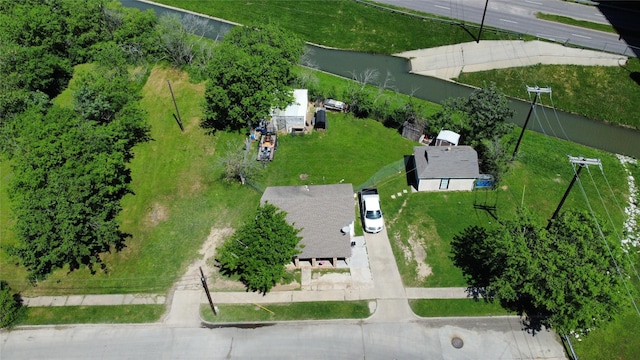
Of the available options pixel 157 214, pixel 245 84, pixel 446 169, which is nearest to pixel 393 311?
pixel 446 169

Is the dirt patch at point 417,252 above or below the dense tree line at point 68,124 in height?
below

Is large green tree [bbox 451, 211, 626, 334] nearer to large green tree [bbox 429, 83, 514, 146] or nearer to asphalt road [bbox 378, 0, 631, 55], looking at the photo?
large green tree [bbox 429, 83, 514, 146]

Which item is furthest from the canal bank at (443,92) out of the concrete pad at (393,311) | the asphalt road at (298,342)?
the concrete pad at (393,311)

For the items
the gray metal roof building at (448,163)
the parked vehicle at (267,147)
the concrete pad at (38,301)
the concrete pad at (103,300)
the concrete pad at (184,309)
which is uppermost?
the gray metal roof building at (448,163)

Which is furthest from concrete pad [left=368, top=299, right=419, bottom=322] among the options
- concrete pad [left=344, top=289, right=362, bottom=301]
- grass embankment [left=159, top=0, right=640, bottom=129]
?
grass embankment [left=159, top=0, right=640, bottom=129]

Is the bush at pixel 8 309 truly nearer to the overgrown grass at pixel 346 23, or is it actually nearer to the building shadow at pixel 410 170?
the building shadow at pixel 410 170
